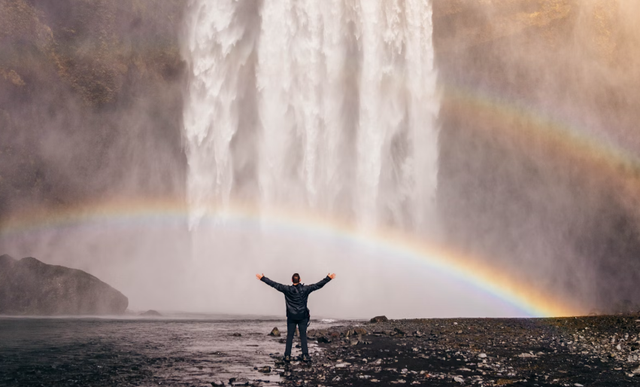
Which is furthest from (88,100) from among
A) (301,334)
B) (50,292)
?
(301,334)

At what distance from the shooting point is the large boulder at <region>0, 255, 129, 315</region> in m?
31.8

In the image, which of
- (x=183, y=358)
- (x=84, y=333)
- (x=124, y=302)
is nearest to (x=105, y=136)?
(x=124, y=302)

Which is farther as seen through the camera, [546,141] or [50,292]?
[546,141]

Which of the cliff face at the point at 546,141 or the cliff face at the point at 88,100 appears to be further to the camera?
the cliff face at the point at 546,141

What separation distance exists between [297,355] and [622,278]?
133 feet

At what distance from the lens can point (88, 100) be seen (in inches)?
1764

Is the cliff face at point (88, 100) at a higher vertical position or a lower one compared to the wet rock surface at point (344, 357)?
higher

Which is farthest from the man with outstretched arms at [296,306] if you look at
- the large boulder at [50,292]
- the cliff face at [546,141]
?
the cliff face at [546,141]

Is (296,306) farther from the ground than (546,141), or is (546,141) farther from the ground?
(546,141)

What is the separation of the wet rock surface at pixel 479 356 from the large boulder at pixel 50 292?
20798 millimetres

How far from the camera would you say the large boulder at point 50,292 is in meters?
31.8

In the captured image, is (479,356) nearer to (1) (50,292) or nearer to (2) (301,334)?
(2) (301,334)

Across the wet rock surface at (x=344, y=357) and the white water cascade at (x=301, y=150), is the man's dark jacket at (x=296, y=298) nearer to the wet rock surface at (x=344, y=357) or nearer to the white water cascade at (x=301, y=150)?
the wet rock surface at (x=344, y=357)

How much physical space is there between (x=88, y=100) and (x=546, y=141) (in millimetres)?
40735
